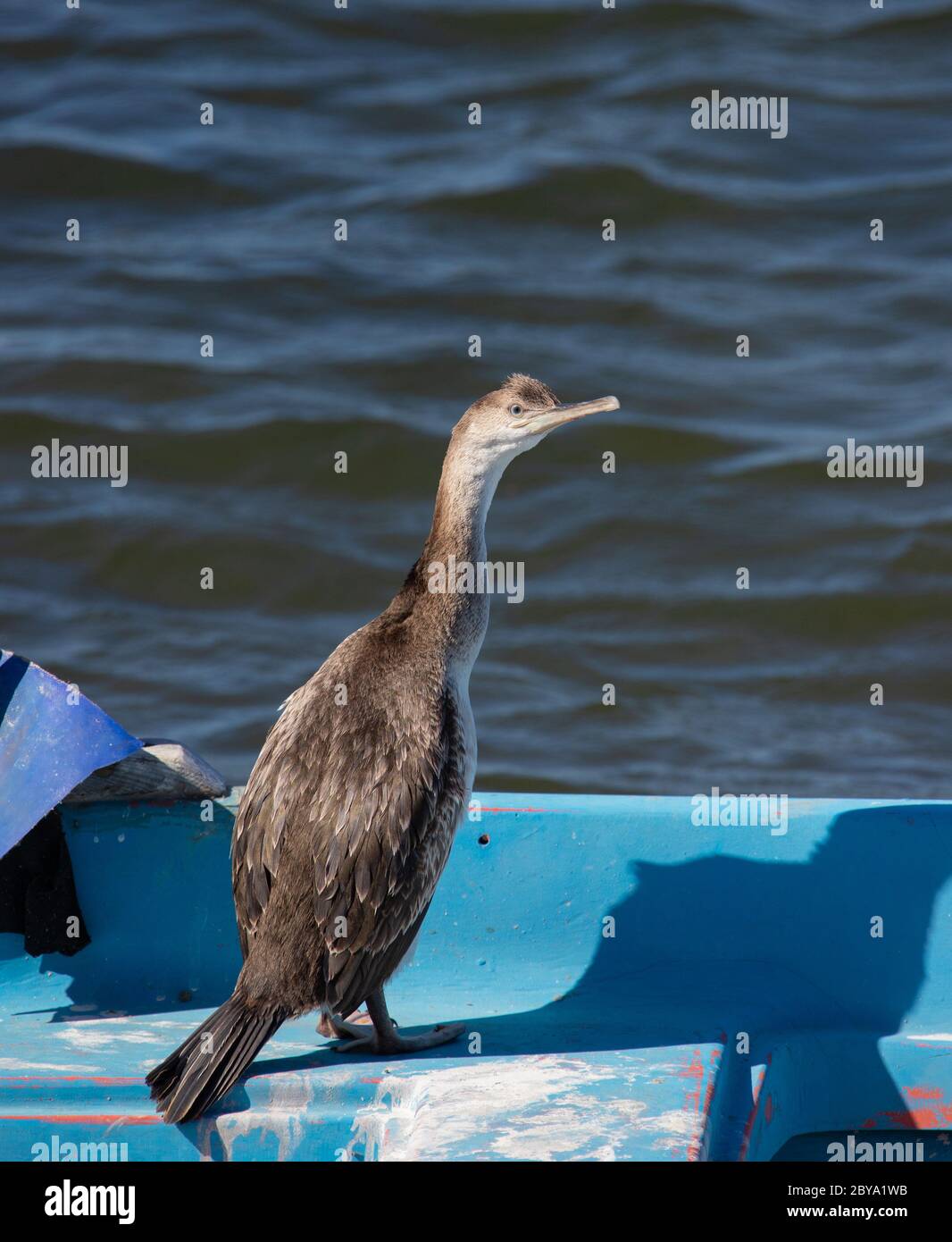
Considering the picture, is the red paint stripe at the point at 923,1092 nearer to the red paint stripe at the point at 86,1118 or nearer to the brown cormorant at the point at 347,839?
the brown cormorant at the point at 347,839

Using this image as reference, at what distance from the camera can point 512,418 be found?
12.7ft

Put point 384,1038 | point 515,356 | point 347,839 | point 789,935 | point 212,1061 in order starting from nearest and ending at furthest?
point 212,1061 < point 347,839 < point 384,1038 < point 789,935 < point 515,356

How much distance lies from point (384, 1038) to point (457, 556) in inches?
43.3

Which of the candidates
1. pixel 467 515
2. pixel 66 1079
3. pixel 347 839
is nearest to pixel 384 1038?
pixel 347 839

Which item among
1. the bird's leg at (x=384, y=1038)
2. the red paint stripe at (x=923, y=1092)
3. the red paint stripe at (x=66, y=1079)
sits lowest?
the red paint stripe at (x=923, y=1092)

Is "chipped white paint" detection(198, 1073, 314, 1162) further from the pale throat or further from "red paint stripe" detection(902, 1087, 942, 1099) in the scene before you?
"red paint stripe" detection(902, 1087, 942, 1099)

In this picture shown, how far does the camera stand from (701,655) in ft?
26.7

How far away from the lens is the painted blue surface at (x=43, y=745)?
3.81 metres

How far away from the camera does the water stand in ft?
26.1

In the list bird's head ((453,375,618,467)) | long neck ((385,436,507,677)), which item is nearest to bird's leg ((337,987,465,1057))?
long neck ((385,436,507,677))

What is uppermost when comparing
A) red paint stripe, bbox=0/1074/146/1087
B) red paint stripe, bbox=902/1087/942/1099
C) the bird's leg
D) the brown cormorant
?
the brown cormorant

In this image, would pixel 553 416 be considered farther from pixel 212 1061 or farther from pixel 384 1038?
pixel 212 1061

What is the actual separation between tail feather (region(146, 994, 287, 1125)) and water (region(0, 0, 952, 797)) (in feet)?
12.6

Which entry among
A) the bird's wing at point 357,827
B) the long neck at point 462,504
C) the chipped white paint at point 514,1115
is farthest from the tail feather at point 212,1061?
the long neck at point 462,504
